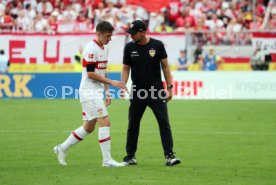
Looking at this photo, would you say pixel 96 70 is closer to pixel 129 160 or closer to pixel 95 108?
pixel 95 108

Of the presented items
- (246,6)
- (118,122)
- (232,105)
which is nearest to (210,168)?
(118,122)

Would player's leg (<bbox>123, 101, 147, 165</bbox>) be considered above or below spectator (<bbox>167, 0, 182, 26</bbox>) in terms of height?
below

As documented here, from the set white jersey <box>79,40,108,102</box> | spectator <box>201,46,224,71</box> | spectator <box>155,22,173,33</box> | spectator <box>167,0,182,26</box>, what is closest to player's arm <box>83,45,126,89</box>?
white jersey <box>79,40,108,102</box>

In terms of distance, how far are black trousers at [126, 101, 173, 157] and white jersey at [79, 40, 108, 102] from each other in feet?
2.32

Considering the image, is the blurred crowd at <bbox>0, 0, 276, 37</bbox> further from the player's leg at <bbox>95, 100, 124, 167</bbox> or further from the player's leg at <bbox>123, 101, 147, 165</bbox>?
the player's leg at <bbox>95, 100, 124, 167</bbox>

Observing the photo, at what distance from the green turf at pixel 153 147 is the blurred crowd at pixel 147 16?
792cm

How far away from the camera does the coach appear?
13477mm

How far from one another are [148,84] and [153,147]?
3.00 metres

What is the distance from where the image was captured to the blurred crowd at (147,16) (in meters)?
34.8

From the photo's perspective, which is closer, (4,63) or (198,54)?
(4,63)

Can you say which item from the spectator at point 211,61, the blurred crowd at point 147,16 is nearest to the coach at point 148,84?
the spectator at point 211,61

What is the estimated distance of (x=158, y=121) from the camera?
44.5ft

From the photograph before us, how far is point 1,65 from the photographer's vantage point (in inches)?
1271

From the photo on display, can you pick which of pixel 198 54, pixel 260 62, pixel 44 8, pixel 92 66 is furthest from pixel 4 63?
pixel 92 66
